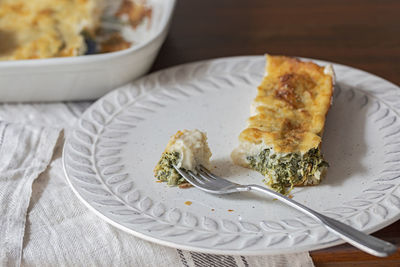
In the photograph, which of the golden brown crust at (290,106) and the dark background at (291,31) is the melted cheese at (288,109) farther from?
the dark background at (291,31)

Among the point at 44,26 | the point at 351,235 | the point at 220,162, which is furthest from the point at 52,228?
the point at 44,26

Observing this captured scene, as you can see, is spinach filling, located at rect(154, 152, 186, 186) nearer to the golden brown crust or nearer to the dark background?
the golden brown crust

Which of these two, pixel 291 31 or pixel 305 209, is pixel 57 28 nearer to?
pixel 291 31

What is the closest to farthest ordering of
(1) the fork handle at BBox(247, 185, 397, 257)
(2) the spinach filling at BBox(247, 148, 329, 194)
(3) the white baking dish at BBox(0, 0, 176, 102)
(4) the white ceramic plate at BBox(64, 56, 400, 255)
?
(1) the fork handle at BBox(247, 185, 397, 257), (4) the white ceramic plate at BBox(64, 56, 400, 255), (2) the spinach filling at BBox(247, 148, 329, 194), (3) the white baking dish at BBox(0, 0, 176, 102)

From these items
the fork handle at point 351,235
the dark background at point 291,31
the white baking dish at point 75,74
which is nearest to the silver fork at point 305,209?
the fork handle at point 351,235

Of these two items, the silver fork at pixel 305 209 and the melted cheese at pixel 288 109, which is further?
the melted cheese at pixel 288 109

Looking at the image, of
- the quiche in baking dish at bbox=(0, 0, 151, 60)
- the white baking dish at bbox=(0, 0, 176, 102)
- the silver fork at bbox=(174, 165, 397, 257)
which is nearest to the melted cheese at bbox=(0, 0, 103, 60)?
the quiche in baking dish at bbox=(0, 0, 151, 60)
